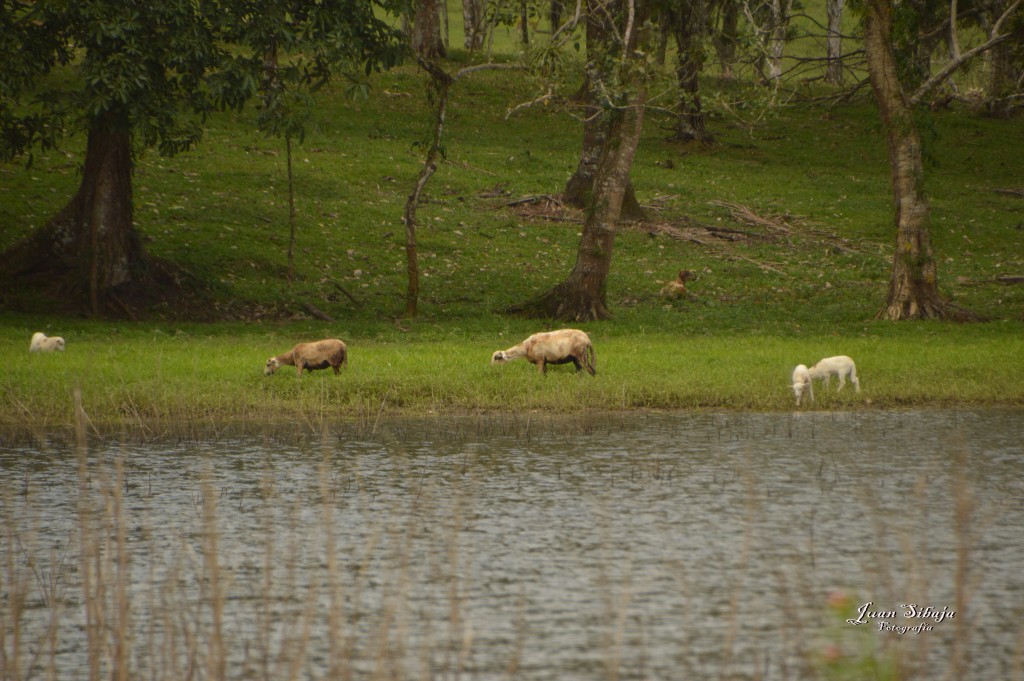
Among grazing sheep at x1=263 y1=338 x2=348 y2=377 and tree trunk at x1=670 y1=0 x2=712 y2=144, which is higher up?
tree trunk at x1=670 y1=0 x2=712 y2=144

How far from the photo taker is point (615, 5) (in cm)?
2692

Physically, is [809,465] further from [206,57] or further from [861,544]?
[206,57]

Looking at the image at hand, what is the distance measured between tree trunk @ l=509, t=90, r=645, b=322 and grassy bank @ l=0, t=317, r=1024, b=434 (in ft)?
10.5

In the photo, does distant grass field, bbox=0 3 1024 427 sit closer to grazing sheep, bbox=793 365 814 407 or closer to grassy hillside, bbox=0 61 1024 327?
grassy hillside, bbox=0 61 1024 327

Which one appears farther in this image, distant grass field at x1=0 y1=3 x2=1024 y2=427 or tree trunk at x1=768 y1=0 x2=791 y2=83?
tree trunk at x1=768 y1=0 x2=791 y2=83

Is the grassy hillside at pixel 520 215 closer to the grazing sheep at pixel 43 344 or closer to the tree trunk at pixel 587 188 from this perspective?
the tree trunk at pixel 587 188

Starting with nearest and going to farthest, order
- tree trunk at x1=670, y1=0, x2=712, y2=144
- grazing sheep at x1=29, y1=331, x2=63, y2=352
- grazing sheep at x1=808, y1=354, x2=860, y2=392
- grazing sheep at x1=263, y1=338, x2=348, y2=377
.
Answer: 1. grazing sheep at x1=808, y1=354, x2=860, y2=392
2. grazing sheep at x1=263, y1=338, x2=348, y2=377
3. grazing sheep at x1=29, y1=331, x2=63, y2=352
4. tree trunk at x1=670, y1=0, x2=712, y2=144

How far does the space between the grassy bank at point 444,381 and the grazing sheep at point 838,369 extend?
202mm

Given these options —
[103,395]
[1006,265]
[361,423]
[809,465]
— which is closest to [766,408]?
[809,465]

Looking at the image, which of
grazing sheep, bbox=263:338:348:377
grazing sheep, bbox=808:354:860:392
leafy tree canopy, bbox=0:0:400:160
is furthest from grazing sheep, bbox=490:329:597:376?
leafy tree canopy, bbox=0:0:400:160

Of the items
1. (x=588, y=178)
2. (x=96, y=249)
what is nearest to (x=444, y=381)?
(x=96, y=249)

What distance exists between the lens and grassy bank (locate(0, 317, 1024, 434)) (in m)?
17.1

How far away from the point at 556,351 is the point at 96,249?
437 inches

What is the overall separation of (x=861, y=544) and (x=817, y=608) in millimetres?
1848
